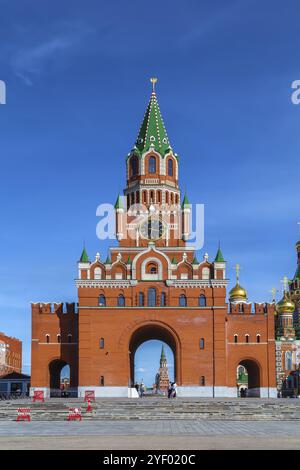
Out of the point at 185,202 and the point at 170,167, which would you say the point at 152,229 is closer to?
the point at 185,202

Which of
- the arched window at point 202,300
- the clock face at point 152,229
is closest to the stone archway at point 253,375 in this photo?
the arched window at point 202,300

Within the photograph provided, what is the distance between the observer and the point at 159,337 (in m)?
65.8

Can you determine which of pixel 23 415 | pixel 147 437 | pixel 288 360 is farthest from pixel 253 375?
pixel 147 437

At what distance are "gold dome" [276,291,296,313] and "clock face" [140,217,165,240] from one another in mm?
27939

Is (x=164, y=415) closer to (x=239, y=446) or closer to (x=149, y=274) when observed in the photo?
(x=239, y=446)

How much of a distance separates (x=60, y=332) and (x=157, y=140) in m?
19.9

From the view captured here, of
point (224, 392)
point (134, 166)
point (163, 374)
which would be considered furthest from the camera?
point (163, 374)

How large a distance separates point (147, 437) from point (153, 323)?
39.8 meters

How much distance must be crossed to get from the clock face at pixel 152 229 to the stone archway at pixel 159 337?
28.1 feet

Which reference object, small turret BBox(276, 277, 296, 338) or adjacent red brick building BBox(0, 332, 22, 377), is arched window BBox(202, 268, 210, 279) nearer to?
small turret BBox(276, 277, 296, 338)

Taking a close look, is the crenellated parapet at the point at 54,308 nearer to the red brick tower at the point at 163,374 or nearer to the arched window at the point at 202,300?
the arched window at the point at 202,300

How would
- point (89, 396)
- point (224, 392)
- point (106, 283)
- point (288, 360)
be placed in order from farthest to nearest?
point (288, 360) < point (106, 283) < point (224, 392) < point (89, 396)
